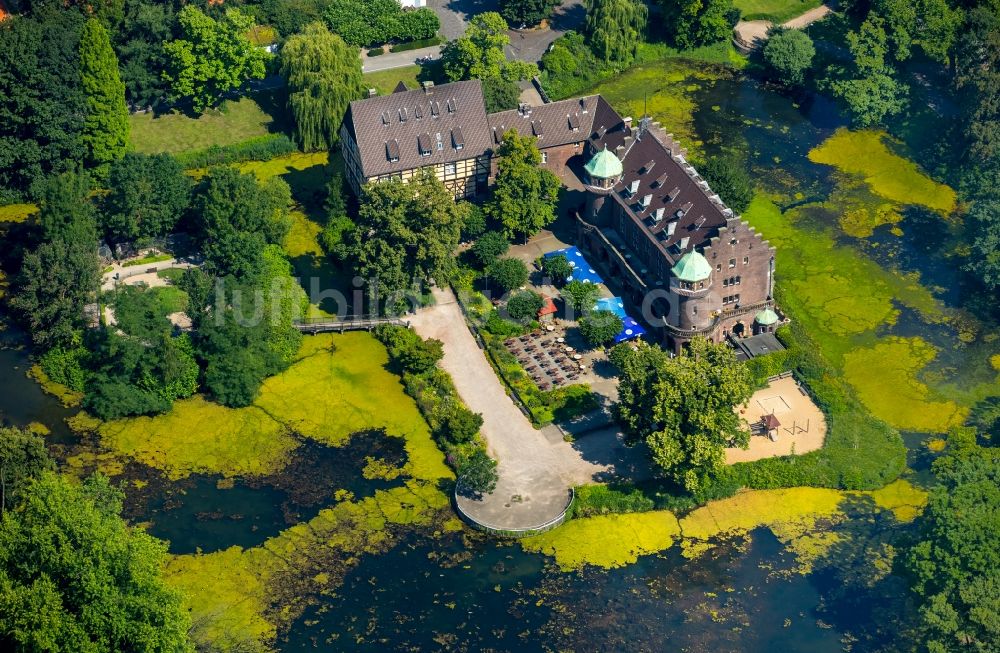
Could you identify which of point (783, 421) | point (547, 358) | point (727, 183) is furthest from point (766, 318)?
point (547, 358)

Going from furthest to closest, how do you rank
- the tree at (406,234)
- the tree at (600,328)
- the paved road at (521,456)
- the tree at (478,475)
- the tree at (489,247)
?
the tree at (489,247), the tree at (406,234), the tree at (600,328), the paved road at (521,456), the tree at (478,475)

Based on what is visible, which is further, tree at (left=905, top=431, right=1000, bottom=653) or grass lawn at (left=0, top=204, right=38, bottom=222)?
grass lawn at (left=0, top=204, right=38, bottom=222)

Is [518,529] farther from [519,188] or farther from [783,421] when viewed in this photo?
[519,188]

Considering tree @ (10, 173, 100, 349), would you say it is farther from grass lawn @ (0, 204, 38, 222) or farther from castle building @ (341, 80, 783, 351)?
castle building @ (341, 80, 783, 351)

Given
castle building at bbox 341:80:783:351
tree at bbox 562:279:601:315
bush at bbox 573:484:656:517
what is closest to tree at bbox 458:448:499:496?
bush at bbox 573:484:656:517

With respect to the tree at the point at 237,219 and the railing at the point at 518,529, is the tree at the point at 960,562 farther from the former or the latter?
the tree at the point at 237,219

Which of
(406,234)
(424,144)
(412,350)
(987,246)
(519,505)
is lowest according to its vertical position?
(519,505)

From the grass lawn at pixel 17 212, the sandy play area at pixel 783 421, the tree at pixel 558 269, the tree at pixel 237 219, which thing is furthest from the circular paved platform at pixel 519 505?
the grass lawn at pixel 17 212
